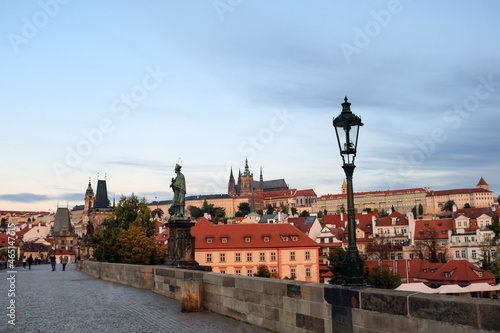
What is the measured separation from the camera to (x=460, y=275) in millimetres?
52031

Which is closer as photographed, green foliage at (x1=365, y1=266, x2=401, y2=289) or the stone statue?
the stone statue

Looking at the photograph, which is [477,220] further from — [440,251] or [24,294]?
[24,294]

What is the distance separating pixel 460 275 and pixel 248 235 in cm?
2950

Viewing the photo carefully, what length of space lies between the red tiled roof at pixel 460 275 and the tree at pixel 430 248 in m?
27.5

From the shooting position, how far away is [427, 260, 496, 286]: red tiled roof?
51.3 metres

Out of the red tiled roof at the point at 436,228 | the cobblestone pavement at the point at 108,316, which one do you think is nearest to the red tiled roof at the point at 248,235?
the red tiled roof at the point at 436,228

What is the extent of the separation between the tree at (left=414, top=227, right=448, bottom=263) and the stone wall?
78.6 m

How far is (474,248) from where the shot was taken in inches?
3467

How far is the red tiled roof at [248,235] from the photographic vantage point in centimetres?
6988

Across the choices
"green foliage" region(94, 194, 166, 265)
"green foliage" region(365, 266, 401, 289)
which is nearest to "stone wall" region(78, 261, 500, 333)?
"green foliage" region(94, 194, 166, 265)

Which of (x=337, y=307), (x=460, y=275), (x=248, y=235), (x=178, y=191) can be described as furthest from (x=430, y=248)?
(x=337, y=307)

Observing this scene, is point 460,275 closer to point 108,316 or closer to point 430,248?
point 430,248

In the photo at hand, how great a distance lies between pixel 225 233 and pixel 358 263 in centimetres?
6474

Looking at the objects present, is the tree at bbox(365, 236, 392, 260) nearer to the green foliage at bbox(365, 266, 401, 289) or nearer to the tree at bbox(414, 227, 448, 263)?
the tree at bbox(414, 227, 448, 263)
